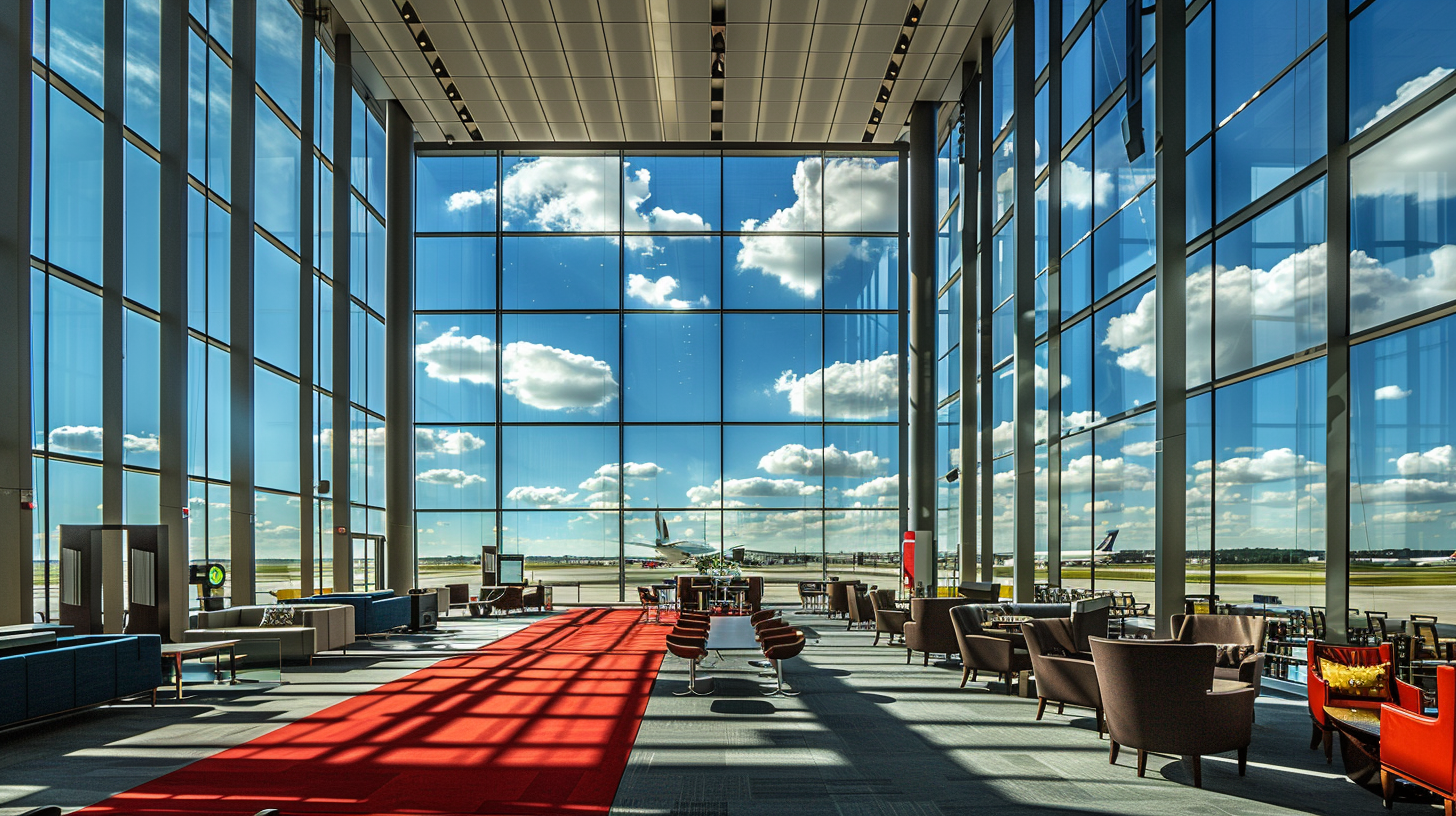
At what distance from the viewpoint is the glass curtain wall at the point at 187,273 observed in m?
9.36

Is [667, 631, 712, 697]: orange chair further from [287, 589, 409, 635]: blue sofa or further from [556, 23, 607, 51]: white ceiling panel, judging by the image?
[556, 23, 607, 51]: white ceiling panel

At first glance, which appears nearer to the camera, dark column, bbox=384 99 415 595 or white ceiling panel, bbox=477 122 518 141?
dark column, bbox=384 99 415 595

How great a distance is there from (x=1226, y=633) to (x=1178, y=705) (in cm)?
274

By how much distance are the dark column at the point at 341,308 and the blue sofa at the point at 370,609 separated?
1.76 meters

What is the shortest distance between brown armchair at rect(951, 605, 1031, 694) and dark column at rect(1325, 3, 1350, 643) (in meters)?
2.41

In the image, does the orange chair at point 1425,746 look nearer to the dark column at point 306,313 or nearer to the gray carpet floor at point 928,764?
the gray carpet floor at point 928,764

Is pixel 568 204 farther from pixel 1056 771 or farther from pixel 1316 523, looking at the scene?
pixel 1056 771

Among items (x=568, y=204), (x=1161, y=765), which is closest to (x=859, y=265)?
(x=568, y=204)

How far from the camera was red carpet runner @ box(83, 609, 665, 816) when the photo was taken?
16.1ft

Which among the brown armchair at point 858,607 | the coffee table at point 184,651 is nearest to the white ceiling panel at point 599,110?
the brown armchair at point 858,607

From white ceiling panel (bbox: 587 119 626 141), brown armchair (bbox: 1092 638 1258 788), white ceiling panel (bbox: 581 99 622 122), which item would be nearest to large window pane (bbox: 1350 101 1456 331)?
brown armchair (bbox: 1092 638 1258 788)

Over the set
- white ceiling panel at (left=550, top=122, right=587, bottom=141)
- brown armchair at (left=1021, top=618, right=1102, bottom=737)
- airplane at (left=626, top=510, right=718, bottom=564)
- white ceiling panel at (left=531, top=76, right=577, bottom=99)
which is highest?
white ceiling panel at (left=531, top=76, right=577, bottom=99)

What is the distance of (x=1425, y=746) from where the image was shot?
14.2 feet

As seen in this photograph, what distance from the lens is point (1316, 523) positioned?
840 centimetres
